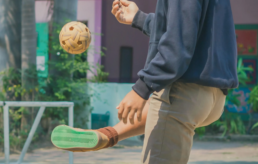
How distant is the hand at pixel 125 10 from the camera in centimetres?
237

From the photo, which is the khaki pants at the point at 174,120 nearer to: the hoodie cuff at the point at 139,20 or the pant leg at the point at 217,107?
the pant leg at the point at 217,107

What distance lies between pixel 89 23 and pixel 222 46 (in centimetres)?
904

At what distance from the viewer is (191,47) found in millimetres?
Result: 1688

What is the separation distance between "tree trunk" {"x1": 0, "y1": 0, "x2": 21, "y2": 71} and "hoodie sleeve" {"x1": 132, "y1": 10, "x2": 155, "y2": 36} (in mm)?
5249

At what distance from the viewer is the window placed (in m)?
11.2

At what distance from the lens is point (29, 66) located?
681 centimetres

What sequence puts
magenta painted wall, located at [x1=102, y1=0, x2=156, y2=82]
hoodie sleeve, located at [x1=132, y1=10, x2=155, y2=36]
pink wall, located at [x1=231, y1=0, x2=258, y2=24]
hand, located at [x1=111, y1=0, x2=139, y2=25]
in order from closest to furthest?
hoodie sleeve, located at [x1=132, y1=10, x2=155, y2=36]
hand, located at [x1=111, y1=0, x2=139, y2=25]
pink wall, located at [x1=231, y1=0, x2=258, y2=24]
magenta painted wall, located at [x1=102, y1=0, x2=156, y2=82]

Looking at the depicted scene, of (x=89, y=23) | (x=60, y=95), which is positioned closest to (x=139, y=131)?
(x=60, y=95)

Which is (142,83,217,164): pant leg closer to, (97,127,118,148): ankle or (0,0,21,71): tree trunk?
(97,127,118,148): ankle

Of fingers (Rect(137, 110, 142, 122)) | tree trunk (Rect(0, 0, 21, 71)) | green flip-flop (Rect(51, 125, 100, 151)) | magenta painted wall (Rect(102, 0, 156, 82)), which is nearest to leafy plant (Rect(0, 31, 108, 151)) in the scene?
tree trunk (Rect(0, 0, 21, 71))

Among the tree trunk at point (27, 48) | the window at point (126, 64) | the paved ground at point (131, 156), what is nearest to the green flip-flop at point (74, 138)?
the paved ground at point (131, 156)

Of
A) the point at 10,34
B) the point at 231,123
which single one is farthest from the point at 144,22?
the point at 231,123

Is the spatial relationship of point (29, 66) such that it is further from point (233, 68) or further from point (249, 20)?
point (249, 20)

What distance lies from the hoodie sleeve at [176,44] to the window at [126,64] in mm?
9380
